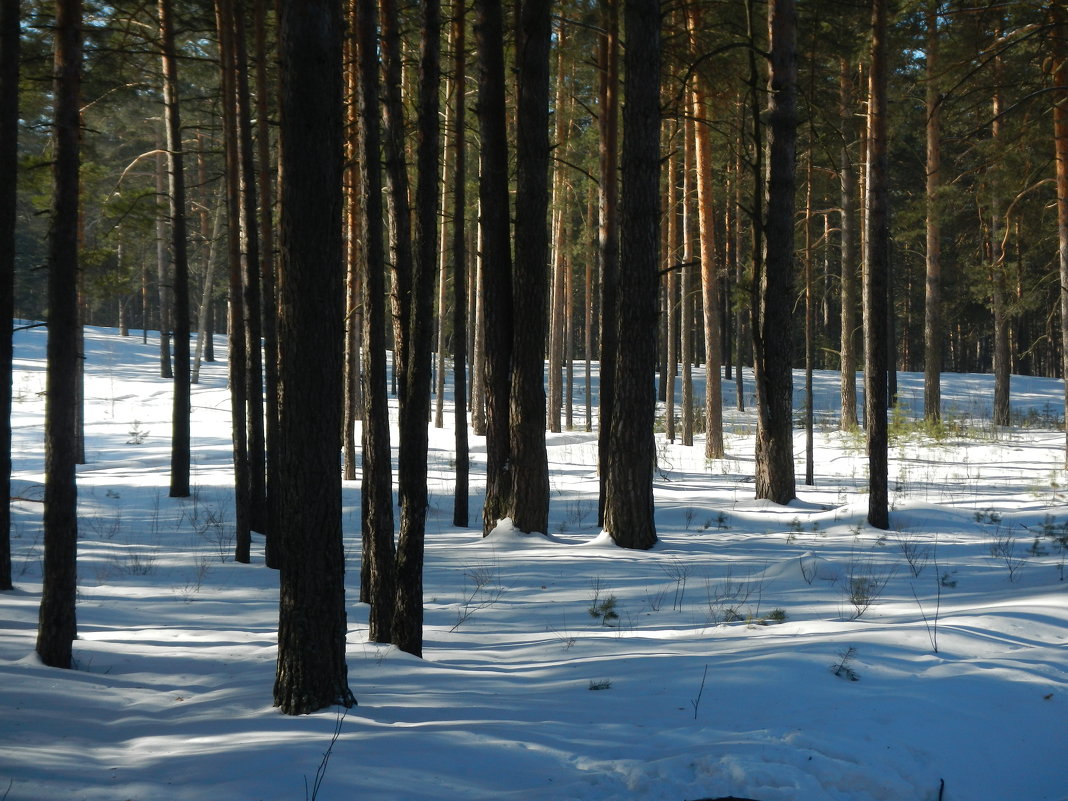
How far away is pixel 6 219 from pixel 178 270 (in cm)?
559

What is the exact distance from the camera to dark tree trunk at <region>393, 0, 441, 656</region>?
619cm

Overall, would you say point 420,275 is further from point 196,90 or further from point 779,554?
point 196,90

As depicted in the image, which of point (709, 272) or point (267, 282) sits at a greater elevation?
point (709, 272)

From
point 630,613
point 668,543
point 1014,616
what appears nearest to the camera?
point 1014,616

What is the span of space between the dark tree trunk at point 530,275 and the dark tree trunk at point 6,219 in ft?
17.9

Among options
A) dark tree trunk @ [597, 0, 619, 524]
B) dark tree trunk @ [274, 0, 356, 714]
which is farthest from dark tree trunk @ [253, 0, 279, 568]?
dark tree trunk @ [274, 0, 356, 714]

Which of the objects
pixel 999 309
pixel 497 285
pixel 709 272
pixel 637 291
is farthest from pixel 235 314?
pixel 999 309

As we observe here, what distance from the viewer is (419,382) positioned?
21.8 ft

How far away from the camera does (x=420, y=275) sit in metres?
6.77

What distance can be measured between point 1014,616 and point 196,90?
32130 millimetres

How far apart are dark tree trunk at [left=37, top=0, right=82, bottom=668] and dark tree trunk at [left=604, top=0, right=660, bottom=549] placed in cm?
565

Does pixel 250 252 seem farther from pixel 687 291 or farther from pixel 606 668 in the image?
pixel 687 291

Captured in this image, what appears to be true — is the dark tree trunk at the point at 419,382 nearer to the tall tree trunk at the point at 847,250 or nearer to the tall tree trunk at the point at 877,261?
the tall tree trunk at the point at 877,261

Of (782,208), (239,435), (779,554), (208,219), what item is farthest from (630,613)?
(208,219)
